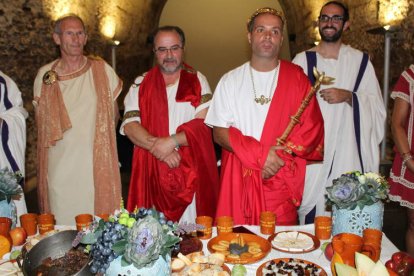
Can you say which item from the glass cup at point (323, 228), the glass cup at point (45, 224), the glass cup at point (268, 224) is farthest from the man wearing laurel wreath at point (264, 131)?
the glass cup at point (45, 224)

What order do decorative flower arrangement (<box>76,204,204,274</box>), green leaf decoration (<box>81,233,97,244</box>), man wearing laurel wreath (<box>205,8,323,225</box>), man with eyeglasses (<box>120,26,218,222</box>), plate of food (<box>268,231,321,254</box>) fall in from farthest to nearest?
man with eyeglasses (<box>120,26,218,222</box>) < man wearing laurel wreath (<box>205,8,323,225</box>) < plate of food (<box>268,231,321,254</box>) < green leaf decoration (<box>81,233,97,244</box>) < decorative flower arrangement (<box>76,204,204,274</box>)

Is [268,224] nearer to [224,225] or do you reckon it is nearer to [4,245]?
[224,225]

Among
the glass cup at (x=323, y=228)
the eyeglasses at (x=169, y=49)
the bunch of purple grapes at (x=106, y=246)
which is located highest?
the eyeglasses at (x=169, y=49)

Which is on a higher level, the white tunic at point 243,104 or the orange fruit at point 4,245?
the white tunic at point 243,104

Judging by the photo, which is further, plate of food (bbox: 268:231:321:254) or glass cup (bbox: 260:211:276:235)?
glass cup (bbox: 260:211:276:235)

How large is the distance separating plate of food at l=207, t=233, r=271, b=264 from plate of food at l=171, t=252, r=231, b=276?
4.2 inches

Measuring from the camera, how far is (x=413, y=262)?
1.44m

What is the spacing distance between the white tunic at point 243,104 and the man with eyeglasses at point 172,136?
0.24 m

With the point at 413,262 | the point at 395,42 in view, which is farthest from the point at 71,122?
the point at 395,42

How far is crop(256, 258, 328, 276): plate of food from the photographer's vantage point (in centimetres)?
156

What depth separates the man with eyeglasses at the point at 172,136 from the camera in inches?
108

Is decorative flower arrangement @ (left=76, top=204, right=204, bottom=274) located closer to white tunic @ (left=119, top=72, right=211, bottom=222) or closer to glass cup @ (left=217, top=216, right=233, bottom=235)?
glass cup @ (left=217, top=216, right=233, bottom=235)

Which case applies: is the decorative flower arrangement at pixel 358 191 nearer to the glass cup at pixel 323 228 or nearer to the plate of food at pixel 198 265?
the glass cup at pixel 323 228

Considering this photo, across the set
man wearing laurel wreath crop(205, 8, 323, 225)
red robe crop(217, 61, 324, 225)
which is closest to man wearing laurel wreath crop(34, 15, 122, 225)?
man wearing laurel wreath crop(205, 8, 323, 225)
